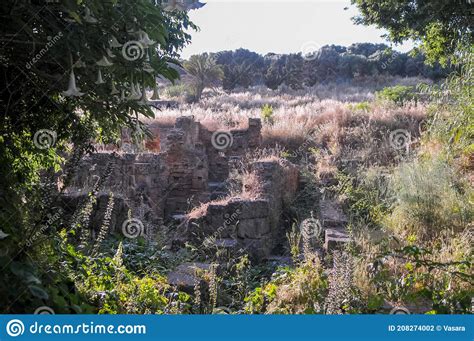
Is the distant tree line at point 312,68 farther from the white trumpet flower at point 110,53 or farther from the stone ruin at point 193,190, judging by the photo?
the white trumpet flower at point 110,53

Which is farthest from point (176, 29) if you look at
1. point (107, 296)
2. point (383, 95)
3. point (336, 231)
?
point (383, 95)

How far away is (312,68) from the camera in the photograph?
39.0 m

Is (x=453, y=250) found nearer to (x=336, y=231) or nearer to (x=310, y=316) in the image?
(x=336, y=231)

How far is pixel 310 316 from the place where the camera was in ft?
9.57

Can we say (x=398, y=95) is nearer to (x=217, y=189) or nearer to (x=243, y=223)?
(x=217, y=189)

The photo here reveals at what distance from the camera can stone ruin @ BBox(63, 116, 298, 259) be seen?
8461mm

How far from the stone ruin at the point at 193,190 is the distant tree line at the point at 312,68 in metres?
21.0

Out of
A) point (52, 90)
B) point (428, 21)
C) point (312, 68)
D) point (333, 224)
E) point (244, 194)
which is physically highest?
point (312, 68)

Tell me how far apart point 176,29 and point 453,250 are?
3.95 metres

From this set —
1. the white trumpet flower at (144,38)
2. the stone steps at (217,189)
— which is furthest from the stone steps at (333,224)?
the white trumpet flower at (144,38)

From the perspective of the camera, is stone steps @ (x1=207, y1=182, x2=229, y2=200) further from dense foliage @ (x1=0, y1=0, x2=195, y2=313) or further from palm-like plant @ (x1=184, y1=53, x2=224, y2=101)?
palm-like plant @ (x1=184, y1=53, x2=224, y2=101)

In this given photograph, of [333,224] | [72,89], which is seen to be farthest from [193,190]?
[72,89]

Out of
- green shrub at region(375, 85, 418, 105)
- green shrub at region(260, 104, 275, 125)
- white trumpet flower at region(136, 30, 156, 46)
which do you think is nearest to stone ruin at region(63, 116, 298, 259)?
white trumpet flower at region(136, 30, 156, 46)

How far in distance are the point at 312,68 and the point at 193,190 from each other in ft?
90.5
